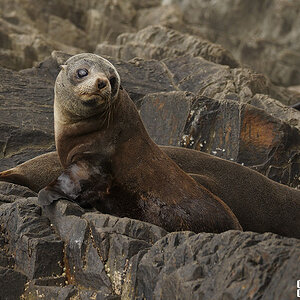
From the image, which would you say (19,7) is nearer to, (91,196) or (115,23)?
(115,23)

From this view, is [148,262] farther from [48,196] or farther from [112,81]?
[112,81]

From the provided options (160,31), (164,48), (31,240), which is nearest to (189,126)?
(31,240)

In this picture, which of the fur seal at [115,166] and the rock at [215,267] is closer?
the rock at [215,267]

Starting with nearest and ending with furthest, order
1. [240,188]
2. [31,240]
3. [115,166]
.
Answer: [31,240]
[115,166]
[240,188]

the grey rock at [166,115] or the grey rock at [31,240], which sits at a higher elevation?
the grey rock at [31,240]

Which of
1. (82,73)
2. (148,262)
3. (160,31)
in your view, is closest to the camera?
(148,262)

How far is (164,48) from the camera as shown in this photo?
17328mm

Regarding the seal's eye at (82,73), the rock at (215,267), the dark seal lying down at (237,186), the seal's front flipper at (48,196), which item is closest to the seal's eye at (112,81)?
the seal's eye at (82,73)

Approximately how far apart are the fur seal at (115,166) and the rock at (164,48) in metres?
8.52

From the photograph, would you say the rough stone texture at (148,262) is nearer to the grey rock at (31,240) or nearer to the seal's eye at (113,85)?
the grey rock at (31,240)

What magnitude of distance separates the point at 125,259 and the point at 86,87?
248 centimetres

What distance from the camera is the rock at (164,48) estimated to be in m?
17.0

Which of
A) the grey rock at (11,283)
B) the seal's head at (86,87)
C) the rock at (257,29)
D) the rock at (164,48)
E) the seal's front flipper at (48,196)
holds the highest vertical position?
the seal's head at (86,87)

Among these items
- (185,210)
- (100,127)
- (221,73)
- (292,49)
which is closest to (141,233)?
(185,210)
